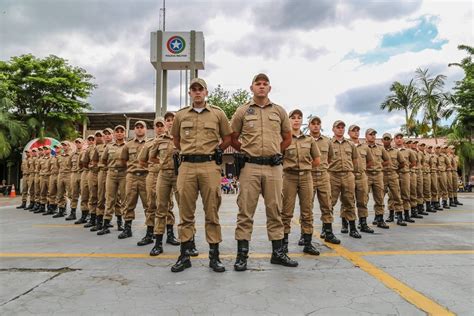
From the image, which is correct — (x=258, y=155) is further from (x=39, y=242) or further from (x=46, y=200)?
(x=46, y=200)

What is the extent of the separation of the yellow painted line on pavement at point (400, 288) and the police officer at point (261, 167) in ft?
2.64

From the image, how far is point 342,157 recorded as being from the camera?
5695 mm

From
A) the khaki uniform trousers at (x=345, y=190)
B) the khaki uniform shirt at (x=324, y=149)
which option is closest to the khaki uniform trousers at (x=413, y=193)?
the khaki uniform trousers at (x=345, y=190)

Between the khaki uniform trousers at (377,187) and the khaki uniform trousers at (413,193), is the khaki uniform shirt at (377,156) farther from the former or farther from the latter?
the khaki uniform trousers at (413,193)

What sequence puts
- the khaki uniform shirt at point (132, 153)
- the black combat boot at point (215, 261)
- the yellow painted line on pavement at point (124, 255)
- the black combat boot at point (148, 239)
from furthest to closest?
the khaki uniform shirt at point (132, 153)
the black combat boot at point (148, 239)
the yellow painted line on pavement at point (124, 255)
the black combat boot at point (215, 261)

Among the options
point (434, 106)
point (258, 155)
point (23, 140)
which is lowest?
point (258, 155)

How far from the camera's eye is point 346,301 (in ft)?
8.86

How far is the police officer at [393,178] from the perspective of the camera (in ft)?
23.3

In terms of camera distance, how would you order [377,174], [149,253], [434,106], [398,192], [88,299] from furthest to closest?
[434,106]
[398,192]
[377,174]
[149,253]
[88,299]

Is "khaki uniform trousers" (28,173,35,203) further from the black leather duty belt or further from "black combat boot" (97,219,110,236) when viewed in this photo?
the black leather duty belt

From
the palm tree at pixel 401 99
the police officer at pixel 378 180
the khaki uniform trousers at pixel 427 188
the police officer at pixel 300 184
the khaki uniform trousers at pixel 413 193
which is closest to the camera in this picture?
the police officer at pixel 300 184

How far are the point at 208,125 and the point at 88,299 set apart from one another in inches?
82.5

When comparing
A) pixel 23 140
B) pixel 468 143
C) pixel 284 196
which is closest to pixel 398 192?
pixel 284 196

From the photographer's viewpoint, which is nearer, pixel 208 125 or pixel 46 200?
pixel 208 125
